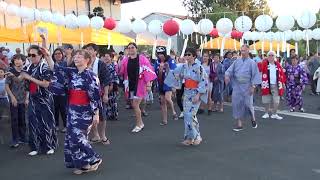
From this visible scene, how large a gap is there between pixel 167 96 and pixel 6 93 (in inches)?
144

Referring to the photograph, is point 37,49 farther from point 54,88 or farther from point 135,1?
point 135,1

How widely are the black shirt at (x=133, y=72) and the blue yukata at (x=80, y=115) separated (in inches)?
125

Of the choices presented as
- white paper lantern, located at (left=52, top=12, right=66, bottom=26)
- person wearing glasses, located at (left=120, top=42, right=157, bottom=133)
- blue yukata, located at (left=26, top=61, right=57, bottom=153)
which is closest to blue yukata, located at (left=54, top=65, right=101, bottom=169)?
blue yukata, located at (left=26, top=61, right=57, bottom=153)

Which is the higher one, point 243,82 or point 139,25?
point 139,25

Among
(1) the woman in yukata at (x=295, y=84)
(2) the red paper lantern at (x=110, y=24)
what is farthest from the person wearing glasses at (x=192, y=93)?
(2) the red paper lantern at (x=110, y=24)

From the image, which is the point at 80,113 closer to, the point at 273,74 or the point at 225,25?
the point at 273,74

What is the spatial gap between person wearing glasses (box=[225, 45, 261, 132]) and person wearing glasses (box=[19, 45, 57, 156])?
3726 millimetres

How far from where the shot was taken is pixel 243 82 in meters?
9.10

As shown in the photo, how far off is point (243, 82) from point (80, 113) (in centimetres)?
417

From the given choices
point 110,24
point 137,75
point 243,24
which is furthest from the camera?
point 110,24

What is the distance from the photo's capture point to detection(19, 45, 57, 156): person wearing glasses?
686 centimetres

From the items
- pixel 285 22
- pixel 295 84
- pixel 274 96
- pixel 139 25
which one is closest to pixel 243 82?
pixel 274 96

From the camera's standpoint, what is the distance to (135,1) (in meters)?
31.3

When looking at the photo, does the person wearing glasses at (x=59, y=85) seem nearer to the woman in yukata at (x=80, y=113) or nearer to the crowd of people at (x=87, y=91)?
the crowd of people at (x=87, y=91)
